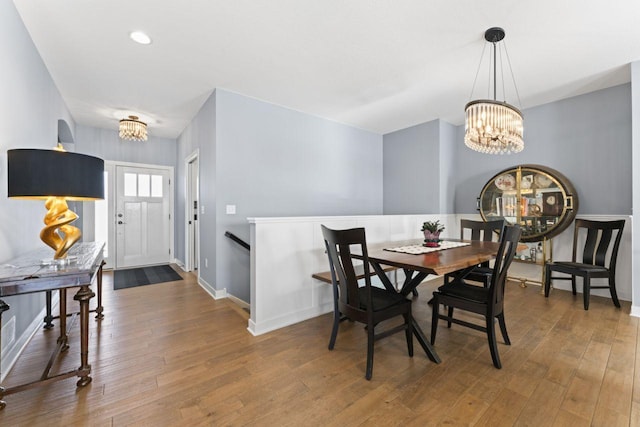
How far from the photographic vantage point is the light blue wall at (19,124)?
73.5 inches

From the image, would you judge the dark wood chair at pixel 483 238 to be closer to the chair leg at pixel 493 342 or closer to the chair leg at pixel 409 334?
the chair leg at pixel 493 342

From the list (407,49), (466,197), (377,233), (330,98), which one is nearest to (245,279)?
(377,233)

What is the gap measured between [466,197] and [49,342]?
5.53 meters

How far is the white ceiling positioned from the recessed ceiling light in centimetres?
5

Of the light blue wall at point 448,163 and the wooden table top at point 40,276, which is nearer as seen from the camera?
the wooden table top at point 40,276

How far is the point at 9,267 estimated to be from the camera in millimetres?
1614

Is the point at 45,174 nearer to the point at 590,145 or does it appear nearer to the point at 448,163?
the point at 448,163

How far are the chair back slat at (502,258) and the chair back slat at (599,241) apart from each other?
2214mm

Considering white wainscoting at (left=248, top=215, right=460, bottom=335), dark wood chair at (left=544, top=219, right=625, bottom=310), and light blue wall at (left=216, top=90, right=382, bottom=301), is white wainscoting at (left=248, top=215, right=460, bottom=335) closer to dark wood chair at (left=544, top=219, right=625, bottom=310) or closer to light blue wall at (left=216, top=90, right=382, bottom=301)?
light blue wall at (left=216, top=90, right=382, bottom=301)

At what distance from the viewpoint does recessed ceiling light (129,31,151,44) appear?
2355 millimetres

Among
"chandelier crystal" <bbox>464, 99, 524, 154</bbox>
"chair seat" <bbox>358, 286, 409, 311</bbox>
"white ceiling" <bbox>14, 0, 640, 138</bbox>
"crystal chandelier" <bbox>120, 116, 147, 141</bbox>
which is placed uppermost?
"white ceiling" <bbox>14, 0, 640, 138</bbox>

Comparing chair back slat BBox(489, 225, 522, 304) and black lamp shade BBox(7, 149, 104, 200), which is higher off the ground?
black lamp shade BBox(7, 149, 104, 200)

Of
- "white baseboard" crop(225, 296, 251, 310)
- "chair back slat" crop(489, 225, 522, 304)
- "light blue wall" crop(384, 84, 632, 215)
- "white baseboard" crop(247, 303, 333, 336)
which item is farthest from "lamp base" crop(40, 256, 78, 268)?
"light blue wall" crop(384, 84, 632, 215)

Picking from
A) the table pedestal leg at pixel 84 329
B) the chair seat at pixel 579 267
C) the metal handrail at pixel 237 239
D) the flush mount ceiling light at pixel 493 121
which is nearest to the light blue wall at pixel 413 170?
the chair seat at pixel 579 267
